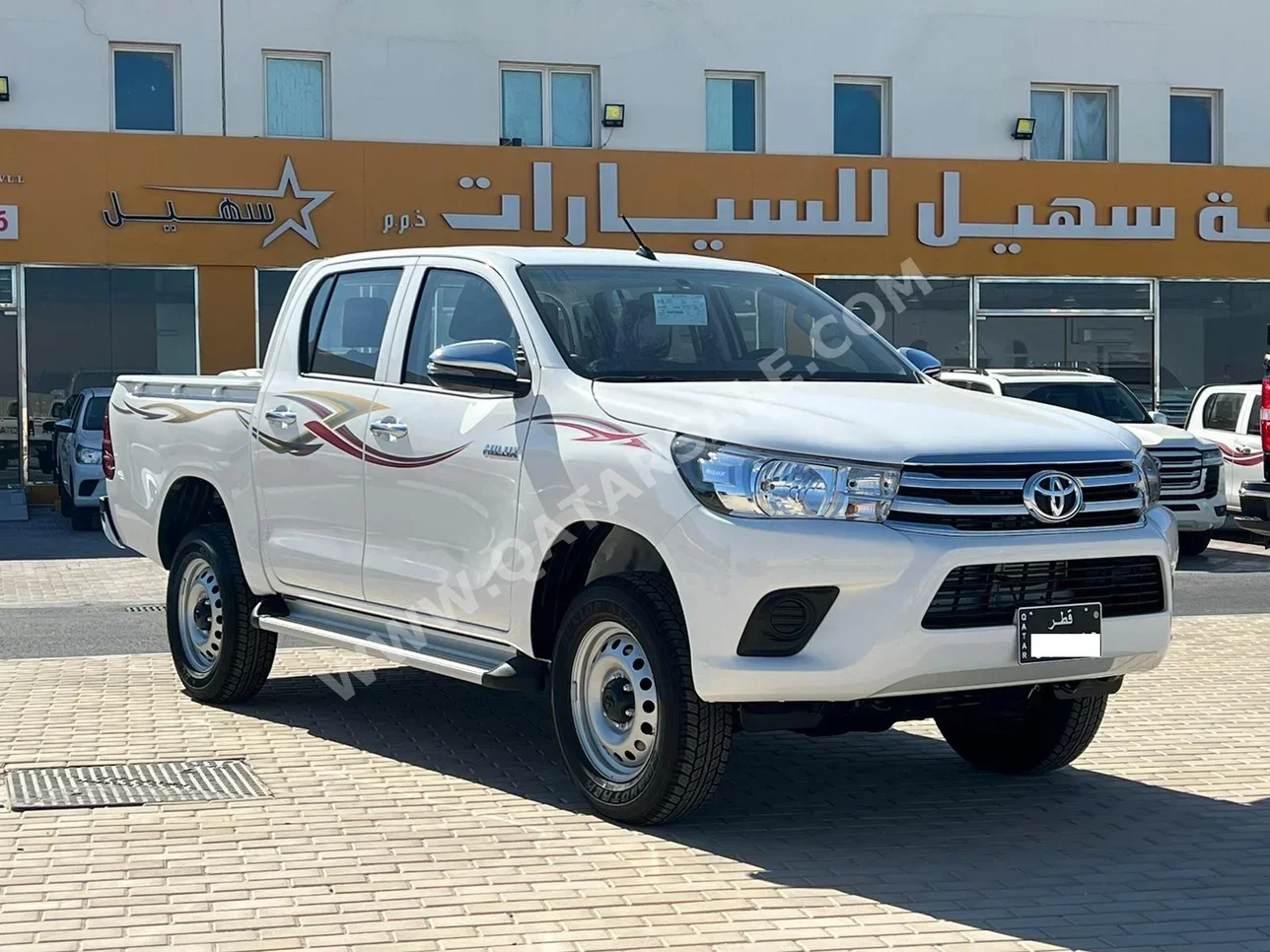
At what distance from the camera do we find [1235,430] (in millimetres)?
18453

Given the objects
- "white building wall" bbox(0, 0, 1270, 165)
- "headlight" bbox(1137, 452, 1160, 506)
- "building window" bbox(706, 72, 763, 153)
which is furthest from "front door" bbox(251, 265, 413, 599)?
"building window" bbox(706, 72, 763, 153)

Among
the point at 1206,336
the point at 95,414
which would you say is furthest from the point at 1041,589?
the point at 1206,336

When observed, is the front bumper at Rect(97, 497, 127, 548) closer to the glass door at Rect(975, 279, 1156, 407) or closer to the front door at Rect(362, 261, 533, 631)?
the front door at Rect(362, 261, 533, 631)

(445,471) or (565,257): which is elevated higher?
(565,257)

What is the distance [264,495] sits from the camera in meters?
8.38

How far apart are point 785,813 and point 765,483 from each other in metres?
1.40

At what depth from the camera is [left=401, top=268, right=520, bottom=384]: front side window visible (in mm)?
7309

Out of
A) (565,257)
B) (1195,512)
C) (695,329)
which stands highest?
(565,257)

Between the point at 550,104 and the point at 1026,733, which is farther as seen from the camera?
the point at 550,104

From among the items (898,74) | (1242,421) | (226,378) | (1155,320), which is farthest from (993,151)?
(226,378)

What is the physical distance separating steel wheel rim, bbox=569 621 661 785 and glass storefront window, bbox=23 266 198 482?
18832mm

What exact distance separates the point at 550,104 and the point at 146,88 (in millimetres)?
5255

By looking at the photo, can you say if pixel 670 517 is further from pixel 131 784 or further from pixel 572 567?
pixel 131 784

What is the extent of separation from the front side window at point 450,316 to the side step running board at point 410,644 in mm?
1003
